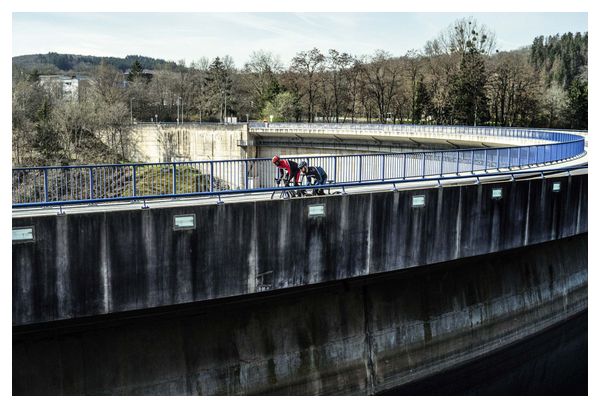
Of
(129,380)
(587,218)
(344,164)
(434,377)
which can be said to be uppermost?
(344,164)

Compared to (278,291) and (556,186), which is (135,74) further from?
(278,291)

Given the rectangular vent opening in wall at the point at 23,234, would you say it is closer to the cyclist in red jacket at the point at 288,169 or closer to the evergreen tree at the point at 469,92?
the cyclist in red jacket at the point at 288,169

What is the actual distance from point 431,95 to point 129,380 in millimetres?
67502

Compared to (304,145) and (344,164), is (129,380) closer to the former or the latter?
(344,164)

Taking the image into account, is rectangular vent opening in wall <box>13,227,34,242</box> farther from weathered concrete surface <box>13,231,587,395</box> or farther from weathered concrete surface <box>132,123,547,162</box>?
weathered concrete surface <box>132,123,547,162</box>

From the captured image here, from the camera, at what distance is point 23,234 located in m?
10.9

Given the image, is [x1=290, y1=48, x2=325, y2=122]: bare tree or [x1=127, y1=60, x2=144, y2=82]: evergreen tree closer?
[x1=290, y1=48, x2=325, y2=122]: bare tree

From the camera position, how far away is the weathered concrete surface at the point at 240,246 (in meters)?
11.2

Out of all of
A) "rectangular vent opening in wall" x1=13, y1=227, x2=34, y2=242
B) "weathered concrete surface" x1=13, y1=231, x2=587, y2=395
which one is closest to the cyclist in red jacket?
"weathered concrete surface" x1=13, y1=231, x2=587, y2=395

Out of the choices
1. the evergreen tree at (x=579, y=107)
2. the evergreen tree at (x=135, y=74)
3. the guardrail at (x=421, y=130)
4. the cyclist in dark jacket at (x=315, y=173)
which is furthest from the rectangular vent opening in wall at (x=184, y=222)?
the evergreen tree at (x=135, y=74)

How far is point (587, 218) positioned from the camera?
65.3 feet

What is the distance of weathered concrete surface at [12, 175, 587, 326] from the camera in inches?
443

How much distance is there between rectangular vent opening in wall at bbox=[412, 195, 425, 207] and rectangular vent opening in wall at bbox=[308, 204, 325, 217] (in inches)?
104

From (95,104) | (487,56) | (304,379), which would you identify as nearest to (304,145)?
(95,104)
